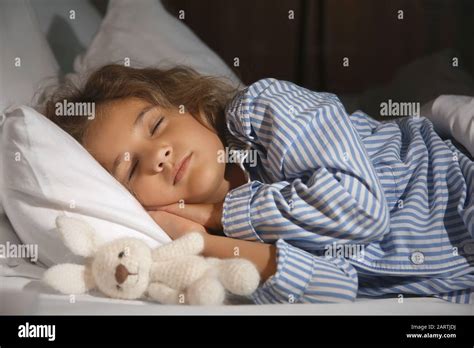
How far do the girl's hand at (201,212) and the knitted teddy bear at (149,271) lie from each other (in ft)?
0.44

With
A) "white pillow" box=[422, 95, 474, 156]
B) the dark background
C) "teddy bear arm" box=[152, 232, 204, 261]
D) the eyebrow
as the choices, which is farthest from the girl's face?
"white pillow" box=[422, 95, 474, 156]

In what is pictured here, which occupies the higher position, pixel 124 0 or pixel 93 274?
pixel 124 0

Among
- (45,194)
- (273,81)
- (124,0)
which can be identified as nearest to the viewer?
(45,194)

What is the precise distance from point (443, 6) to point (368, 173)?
0.38m

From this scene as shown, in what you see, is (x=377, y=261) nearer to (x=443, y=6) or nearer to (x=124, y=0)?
(x=443, y=6)

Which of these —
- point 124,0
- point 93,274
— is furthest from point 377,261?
point 124,0

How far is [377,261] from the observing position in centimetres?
79

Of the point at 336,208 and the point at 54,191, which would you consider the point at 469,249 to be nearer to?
the point at 336,208

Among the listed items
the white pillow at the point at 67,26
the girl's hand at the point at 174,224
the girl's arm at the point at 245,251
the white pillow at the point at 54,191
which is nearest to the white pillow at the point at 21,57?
the white pillow at the point at 67,26

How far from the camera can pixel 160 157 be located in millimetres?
827
